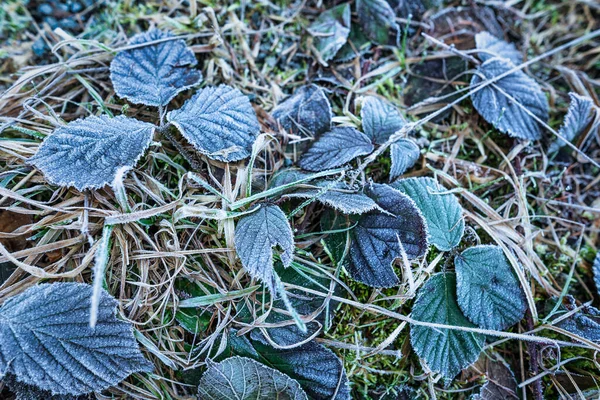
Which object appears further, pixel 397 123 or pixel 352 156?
pixel 397 123

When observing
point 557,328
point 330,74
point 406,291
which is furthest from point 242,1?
point 557,328

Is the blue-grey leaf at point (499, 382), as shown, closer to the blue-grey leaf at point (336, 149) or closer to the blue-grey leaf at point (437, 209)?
the blue-grey leaf at point (437, 209)

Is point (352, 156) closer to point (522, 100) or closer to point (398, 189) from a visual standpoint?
point (398, 189)

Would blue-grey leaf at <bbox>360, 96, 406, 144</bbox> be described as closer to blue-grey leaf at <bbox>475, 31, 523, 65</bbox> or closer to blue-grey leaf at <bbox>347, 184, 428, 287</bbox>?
blue-grey leaf at <bbox>347, 184, 428, 287</bbox>

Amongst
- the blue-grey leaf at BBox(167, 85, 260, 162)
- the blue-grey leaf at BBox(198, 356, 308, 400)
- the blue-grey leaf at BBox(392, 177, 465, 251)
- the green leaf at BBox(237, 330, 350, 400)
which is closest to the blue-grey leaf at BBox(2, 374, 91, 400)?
the blue-grey leaf at BBox(198, 356, 308, 400)

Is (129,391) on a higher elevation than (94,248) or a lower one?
lower

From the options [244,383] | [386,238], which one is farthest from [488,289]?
[244,383]
